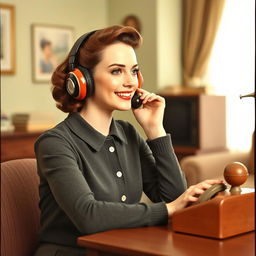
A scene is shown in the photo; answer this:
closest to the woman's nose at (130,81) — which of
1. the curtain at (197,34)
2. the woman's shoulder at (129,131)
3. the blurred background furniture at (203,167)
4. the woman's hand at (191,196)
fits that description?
the woman's shoulder at (129,131)

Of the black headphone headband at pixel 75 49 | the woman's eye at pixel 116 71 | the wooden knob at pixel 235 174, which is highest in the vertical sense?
the black headphone headband at pixel 75 49

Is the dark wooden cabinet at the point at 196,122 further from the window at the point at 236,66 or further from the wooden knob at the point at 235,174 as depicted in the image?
the wooden knob at the point at 235,174

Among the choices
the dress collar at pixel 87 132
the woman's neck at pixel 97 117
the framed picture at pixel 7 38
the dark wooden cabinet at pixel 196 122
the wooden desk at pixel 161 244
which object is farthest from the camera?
the dark wooden cabinet at pixel 196 122

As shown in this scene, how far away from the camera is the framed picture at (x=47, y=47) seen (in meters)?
6.39

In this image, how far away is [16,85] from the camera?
623 cm

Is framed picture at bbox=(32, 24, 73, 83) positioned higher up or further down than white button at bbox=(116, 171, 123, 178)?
higher up

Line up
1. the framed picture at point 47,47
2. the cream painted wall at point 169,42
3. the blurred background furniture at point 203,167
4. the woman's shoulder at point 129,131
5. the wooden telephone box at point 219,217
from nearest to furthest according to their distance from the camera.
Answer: the wooden telephone box at point 219,217
the woman's shoulder at point 129,131
the blurred background furniture at point 203,167
the framed picture at point 47,47
the cream painted wall at point 169,42

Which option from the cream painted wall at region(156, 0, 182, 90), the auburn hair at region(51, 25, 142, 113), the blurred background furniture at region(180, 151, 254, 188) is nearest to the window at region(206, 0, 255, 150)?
the cream painted wall at region(156, 0, 182, 90)

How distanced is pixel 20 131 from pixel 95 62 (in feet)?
12.0

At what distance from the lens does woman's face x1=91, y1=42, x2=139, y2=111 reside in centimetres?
222

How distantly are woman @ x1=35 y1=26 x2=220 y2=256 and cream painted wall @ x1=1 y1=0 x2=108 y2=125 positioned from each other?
3660mm

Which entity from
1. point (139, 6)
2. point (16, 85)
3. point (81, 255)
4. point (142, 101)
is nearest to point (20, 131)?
point (16, 85)

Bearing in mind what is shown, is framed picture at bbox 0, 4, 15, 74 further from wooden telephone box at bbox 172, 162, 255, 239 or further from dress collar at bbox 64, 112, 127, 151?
wooden telephone box at bbox 172, 162, 255, 239

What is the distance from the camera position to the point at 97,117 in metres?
2.27
